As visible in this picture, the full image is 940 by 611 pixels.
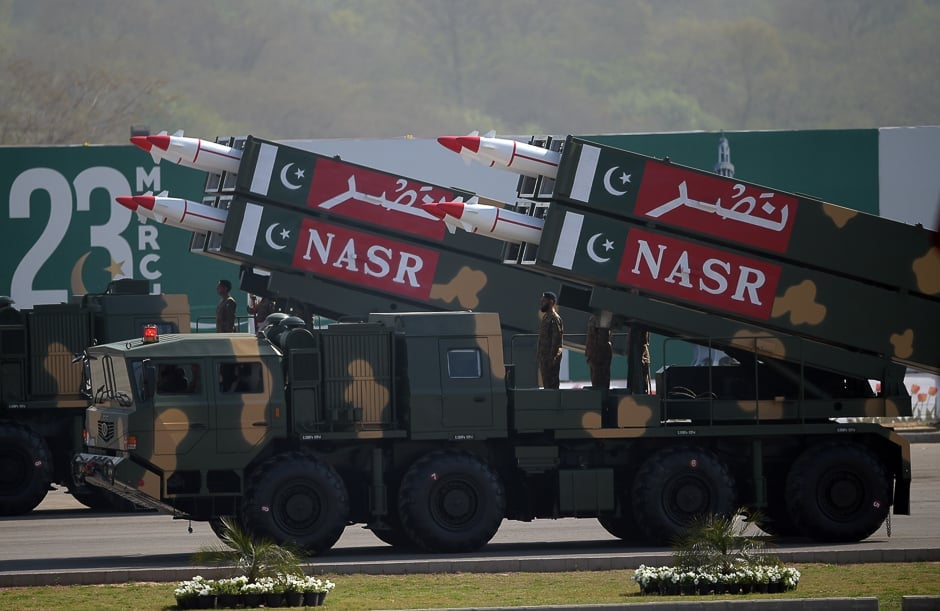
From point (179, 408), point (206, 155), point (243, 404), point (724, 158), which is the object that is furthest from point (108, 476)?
point (724, 158)

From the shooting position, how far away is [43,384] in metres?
21.5

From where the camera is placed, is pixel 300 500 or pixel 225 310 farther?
pixel 225 310

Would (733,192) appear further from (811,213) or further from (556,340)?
(556,340)

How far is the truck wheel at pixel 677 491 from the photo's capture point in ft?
57.0

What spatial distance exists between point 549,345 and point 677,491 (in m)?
2.62

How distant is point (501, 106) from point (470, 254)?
12392 centimetres

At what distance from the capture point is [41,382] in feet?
70.7

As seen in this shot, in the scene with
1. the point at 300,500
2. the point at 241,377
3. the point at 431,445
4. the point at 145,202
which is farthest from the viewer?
the point at 145,202

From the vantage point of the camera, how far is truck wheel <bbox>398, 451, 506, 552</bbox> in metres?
16.8

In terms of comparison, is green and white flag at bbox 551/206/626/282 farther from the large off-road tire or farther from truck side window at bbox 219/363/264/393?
truck side window at bbox 219/363/264/393

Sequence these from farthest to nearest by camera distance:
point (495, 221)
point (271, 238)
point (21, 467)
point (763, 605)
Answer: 1. point (271, 238)
2. point (21, 467)
3. point (495, 221)
4. point (763, 605)

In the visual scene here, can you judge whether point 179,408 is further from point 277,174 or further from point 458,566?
point 277,174

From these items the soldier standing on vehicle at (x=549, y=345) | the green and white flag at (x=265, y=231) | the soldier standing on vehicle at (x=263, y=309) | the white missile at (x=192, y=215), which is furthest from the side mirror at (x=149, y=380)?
the soldier standing on vehicle at (x=263, y=309)

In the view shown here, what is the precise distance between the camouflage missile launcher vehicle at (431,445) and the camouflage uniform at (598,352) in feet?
3.87
